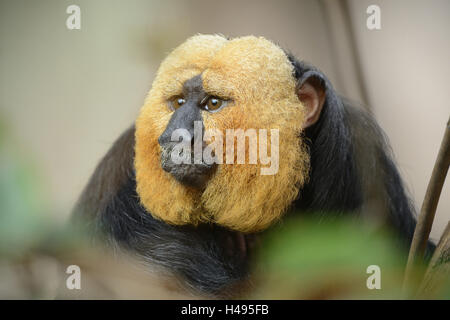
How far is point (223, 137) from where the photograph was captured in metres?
1.74

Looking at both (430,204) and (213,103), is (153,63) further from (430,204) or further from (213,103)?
(430,204)

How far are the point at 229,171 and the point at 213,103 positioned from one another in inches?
8.5

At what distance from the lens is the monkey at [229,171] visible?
178cm

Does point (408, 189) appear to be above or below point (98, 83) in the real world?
below

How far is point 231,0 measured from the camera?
6.45ft

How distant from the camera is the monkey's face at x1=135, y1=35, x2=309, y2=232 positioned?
5.74 feet

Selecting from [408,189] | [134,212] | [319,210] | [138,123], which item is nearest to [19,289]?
[134,212]

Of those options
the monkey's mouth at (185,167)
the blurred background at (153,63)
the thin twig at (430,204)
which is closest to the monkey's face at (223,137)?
the monkey's mouth at (185,167)

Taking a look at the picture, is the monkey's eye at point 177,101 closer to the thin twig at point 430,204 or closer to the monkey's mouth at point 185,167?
the monkey's mouth at point 185,167

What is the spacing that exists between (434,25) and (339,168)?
59cm

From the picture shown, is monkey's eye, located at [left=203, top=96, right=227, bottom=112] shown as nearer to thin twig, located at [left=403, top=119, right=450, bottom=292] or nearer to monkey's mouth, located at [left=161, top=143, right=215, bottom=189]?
monkey's mouth, located at [left=161, top=143, right=215, bottom=189]

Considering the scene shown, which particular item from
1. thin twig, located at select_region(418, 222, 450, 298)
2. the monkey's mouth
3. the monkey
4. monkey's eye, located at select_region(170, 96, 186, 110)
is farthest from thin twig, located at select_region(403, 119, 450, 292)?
monkey's eye, located at select_region(170, 96, 186, 110)

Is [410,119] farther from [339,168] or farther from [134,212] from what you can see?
[134,212]

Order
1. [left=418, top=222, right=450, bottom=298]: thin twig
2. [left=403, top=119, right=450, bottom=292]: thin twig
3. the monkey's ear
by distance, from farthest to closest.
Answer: the monkey's ear, [left=418, top=222, right=450, bottom=298]: thin twig, [left=403, top=119, right=450, bottom=292]: thin twig
